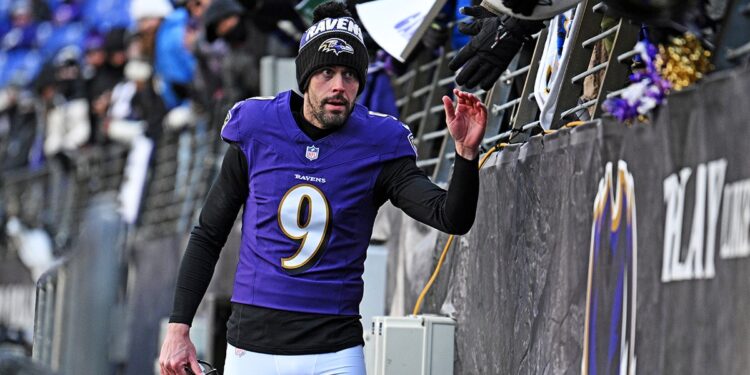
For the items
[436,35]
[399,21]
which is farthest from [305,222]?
[436,35]

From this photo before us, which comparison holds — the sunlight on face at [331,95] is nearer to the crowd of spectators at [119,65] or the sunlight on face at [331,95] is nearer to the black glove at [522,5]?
the black glove at [522,5]

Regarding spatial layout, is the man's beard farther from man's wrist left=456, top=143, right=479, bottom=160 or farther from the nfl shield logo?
man's wrist left=456, top=143, right=479, bottom=160

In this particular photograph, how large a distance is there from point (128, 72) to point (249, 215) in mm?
13189

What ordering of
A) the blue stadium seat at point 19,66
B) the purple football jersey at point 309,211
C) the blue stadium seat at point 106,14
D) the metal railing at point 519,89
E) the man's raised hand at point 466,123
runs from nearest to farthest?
the man's raised hand at point 466,123, the purple football jersey at point 309,211, the metal railing at point 519,89, the blue stadium seat at point 106,14, the blue stadium seat at point 19,66

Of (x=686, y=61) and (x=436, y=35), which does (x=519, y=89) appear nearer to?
(x=436, y=35)

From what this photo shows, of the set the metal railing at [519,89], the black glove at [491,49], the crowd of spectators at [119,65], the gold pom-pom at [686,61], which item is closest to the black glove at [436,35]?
the metal railing at [519,89]

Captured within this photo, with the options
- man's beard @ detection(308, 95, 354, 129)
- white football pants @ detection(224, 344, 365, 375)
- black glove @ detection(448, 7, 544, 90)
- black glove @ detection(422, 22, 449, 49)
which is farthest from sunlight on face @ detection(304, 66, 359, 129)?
black glove @ detection(422, 22, 449, 49)

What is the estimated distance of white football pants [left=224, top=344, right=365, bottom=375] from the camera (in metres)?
5.84

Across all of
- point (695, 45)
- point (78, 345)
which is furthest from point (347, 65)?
point (78, 345)

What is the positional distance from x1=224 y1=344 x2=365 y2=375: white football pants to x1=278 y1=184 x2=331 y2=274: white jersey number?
32 cm

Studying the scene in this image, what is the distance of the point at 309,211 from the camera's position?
597 cm

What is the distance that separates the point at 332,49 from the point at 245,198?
2.08 feet

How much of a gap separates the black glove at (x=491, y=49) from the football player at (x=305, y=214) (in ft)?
3.64

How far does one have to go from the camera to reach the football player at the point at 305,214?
5895 mm
